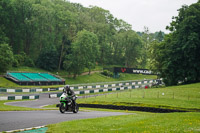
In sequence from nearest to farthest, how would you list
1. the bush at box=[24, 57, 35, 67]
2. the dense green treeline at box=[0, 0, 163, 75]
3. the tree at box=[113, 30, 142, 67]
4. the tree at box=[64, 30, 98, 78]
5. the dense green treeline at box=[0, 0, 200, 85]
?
1. the dense green treeline at box=[0, 0, 200, 85]
2. the bush at box=[24, 57, 35, 67]
3. the dense green treeline at box=[0, 0, 163, 75]
4. the tree at box=[64, 30, 98, 78]
5. the tree at box=[113, 30, 142, 67]

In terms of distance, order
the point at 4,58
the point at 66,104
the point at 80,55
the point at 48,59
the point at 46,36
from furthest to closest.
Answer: the point at 46,36 → the point at 80,55 → the point at 48,59 → the point at 4,58 → the point at 66,104

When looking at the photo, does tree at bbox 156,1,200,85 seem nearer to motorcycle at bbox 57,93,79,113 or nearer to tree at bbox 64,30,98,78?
tree at bbox 64,30,98,78

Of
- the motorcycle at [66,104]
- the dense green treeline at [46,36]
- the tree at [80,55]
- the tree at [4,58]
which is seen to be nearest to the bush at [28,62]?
the dense green treeline at [46,36]

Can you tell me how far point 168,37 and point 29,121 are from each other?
59707 mm

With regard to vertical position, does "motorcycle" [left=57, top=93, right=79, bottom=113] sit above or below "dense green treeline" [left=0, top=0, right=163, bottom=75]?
below

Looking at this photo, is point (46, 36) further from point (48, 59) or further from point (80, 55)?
point (80, 55)

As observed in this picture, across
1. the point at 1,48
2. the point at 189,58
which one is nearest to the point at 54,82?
the point at 1,48

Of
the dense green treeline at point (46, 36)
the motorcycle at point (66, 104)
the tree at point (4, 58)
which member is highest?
the dense green treeline at point (46, 36)

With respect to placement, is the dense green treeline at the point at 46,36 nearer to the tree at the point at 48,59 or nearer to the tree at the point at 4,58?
the tree at the point at 48,59

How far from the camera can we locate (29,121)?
16406 mm

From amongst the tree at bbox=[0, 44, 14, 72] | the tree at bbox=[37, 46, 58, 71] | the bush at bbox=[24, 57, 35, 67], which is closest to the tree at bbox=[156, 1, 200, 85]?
the tree at bbox=[0, 44, 14, 72]

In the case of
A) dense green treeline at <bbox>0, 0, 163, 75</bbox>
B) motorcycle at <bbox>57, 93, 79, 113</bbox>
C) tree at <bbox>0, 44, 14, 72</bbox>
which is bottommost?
motorcycle at <bbox>57, 93, 79, 113</bbox>

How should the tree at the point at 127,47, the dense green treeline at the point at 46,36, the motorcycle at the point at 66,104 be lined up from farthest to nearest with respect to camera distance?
the tree at the point at 127,47, the dense green treeline at the point at 46,36, the motorcycle at the point at 66,104

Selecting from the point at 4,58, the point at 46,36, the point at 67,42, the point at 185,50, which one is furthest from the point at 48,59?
the point at 185,50
